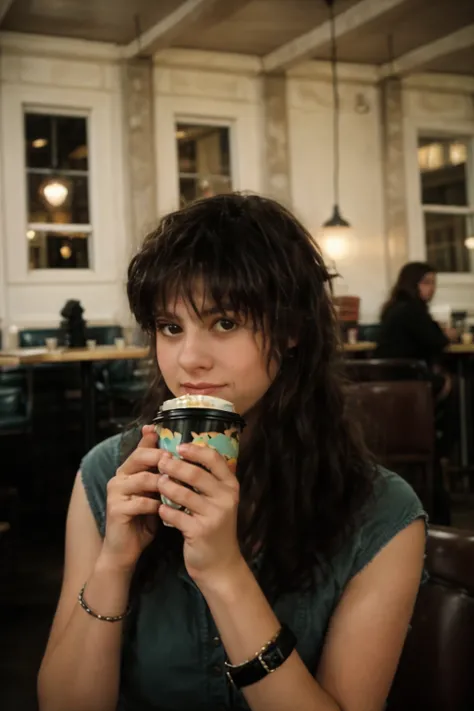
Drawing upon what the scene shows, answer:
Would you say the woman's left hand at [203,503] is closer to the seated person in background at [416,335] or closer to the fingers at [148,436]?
the fingers at [148,436]

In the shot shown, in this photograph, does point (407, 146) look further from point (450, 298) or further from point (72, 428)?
point (72, 428)

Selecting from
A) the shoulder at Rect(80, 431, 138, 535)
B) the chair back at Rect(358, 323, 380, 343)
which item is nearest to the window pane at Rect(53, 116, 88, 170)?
the chair back at Rect(358, 323, 380, 343)

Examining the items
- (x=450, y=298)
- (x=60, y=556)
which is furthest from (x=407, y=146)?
(x=60, y=556)

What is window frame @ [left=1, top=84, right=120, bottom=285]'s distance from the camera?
24.7ft

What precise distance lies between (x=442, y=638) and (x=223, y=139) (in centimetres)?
813

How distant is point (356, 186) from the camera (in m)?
8.93

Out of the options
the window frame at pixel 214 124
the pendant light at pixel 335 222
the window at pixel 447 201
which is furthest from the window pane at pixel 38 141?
the window at pixel 447 201

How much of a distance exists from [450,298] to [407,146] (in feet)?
5.95

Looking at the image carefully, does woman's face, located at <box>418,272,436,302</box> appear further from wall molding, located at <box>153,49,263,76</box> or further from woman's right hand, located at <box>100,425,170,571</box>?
woman's right hand, located at <box>100,425,170,571</box>

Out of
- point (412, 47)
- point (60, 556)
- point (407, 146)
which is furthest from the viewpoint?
point (407, 146)

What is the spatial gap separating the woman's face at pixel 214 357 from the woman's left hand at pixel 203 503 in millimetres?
161

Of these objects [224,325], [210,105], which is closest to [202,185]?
[210,105]

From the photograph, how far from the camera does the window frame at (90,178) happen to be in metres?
7.54

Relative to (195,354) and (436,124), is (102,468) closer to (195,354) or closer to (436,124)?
(195,354)
